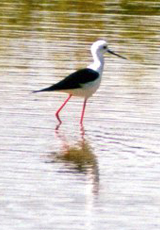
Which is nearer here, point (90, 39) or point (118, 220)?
point (118, 220)

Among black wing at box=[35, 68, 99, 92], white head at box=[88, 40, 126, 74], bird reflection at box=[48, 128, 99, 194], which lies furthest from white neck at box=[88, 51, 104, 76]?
bird reflection at box=[48, 128, 99, 194]

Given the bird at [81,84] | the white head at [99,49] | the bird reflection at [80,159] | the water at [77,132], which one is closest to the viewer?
the water at [77,132]

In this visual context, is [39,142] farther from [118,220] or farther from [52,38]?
[52,38]

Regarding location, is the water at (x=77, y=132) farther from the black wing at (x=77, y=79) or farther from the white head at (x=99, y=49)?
the white head at (x=99, y=49)

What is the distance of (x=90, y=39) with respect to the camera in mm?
17781

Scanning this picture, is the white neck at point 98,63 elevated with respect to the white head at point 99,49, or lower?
lower

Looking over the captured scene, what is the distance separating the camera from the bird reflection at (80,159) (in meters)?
9.55

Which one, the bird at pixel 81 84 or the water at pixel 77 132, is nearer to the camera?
the water at pixel 77 132

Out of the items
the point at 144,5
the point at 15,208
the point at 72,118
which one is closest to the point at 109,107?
the point at 72,118

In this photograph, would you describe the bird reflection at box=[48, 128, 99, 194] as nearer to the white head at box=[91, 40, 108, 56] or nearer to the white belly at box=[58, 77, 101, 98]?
the white belly at box=[58, 77, 101, 98]

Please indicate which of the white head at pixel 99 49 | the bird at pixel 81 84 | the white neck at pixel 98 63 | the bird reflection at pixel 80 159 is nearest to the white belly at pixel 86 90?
the bird at pixel 81 84

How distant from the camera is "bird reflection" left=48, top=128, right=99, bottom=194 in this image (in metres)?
9.55

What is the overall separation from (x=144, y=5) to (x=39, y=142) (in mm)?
11265

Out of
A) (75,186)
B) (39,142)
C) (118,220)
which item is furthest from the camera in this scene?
(39,142)
